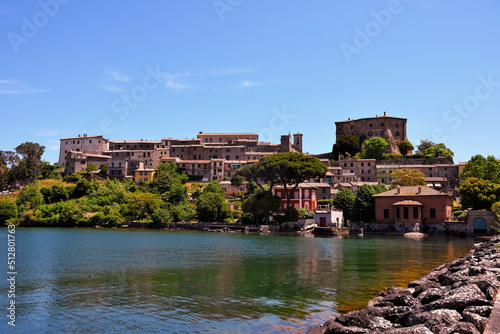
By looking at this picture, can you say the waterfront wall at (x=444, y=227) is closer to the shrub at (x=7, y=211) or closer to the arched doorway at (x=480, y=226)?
the arched doorway at (x=480, y=226)

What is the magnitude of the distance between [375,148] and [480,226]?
50.3 meters

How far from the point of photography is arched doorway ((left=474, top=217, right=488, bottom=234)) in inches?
2140

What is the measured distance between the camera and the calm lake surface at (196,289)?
13.4 meters

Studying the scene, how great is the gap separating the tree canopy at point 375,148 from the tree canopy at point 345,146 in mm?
4637

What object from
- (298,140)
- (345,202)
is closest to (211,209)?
(345,202)

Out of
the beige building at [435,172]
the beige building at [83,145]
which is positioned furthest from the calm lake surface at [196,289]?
the beige building at [83,145]

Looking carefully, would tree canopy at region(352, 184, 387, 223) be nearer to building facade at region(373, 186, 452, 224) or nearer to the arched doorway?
building facade at region(373, 186, 452, 224)

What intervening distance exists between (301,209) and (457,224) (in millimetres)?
22442

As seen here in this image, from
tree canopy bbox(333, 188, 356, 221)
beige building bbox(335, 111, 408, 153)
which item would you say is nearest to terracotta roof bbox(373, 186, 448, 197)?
tree canopy bbox(333, 188, 356, 221)

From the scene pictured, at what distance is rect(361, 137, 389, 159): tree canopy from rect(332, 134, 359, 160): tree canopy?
4.64 meters

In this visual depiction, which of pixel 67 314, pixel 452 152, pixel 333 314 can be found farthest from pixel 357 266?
pixel 452 152

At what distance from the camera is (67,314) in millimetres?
14273

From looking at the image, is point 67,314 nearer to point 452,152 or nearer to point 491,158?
point 491,158

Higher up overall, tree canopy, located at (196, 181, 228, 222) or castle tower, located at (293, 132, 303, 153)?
castle tower, located at (293, 132, 303, 153)
